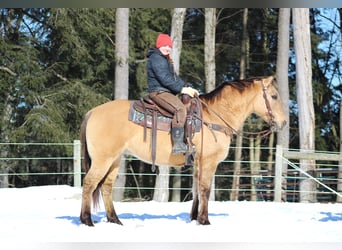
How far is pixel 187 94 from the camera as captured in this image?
450cm

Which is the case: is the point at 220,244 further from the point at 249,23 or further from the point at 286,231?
the point at 249,23

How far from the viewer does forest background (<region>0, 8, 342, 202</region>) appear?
11258 millimetres

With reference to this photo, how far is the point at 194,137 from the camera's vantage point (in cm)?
448

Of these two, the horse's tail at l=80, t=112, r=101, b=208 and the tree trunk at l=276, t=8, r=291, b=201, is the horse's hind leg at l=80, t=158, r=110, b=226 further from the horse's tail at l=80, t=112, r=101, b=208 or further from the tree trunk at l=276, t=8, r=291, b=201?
the tree trunk at l=276, t=8, r=291, b=201

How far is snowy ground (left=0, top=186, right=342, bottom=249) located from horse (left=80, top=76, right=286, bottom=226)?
11.2 inches

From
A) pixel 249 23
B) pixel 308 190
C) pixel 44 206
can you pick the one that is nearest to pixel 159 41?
pixel 44 206

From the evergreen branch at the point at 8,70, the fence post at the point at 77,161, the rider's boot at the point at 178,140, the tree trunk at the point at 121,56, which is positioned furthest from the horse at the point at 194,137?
the evergreen branch at the point at 8,70

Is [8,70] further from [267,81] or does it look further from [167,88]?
[267,81]

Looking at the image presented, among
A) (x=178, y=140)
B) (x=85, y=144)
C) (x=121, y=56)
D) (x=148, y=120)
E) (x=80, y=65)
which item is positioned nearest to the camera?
(x=178, y=140)

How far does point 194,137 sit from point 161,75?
0.69 meters

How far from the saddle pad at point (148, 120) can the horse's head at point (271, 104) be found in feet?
3.32

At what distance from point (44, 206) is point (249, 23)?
10927mm

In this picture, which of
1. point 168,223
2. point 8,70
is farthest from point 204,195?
point 8,70

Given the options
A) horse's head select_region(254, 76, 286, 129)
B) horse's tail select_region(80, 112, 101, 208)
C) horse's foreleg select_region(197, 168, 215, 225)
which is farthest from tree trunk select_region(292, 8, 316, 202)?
horse's tail select_region(80, 112, 101, 208)
